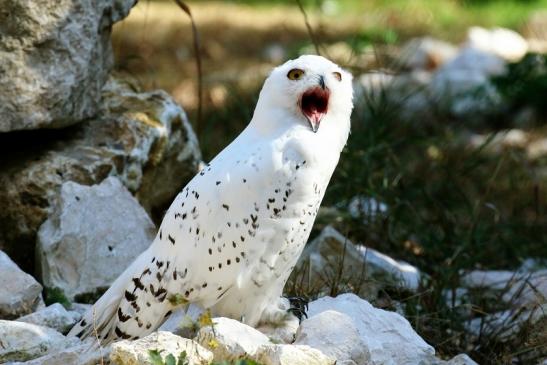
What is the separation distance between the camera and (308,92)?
423 centimetres

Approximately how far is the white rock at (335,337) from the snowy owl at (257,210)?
10.4 inches

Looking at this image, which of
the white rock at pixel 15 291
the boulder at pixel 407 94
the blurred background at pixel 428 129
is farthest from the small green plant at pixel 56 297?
the boulder at pixel 407 94

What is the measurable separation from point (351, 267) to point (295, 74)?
1.76 m

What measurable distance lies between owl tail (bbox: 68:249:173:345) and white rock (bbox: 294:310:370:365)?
0.60 metres

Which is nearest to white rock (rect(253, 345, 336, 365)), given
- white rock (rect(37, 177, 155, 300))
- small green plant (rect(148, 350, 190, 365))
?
small green plant (rect(148, 350, 190, 365))

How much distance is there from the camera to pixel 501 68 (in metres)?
10.8

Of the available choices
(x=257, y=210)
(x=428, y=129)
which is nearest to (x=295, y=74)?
(x=257, y=210)

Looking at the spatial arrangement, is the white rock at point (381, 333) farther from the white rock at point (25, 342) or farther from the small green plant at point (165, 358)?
the white rock at point (25, 342)

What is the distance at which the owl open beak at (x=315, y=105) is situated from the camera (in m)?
4.23

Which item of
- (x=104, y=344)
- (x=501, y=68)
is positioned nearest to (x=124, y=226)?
(x=104, y=344)

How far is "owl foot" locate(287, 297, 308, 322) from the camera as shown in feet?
14.6

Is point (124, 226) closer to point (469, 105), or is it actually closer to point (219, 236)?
point (219, 236)

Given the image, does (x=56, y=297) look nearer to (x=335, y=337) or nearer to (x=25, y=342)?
→ (x=25, y=342)

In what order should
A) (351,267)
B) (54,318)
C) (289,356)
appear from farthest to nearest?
(351,267) → (54,318) → (289,356)
